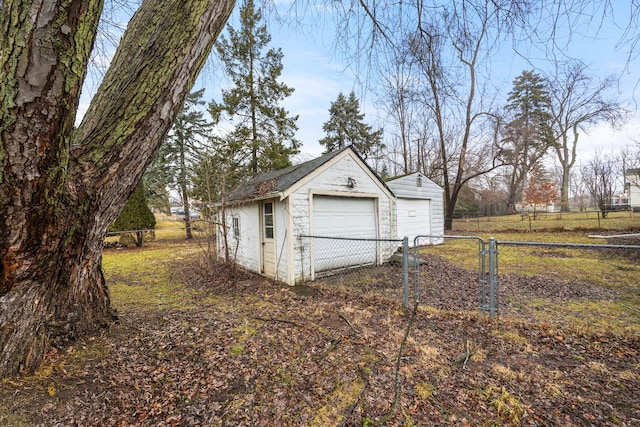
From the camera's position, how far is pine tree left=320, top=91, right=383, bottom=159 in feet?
68.3

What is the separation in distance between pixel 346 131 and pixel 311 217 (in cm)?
1621

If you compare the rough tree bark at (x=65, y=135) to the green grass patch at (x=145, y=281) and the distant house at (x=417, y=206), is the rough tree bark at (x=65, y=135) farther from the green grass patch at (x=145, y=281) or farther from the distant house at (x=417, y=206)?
the distant house at (x=417, y=206)

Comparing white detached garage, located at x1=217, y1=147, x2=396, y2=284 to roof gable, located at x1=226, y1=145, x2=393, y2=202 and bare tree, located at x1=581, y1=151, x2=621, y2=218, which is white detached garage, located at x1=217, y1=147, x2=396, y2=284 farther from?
bare tree, located at x1=581, y1=151, x2=621, y2=218

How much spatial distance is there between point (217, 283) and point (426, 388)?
5.02m

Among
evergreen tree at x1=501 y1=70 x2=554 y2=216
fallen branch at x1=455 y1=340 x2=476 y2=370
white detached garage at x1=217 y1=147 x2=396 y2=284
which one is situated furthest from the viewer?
evergreen tree at x1=501 y1=70 x2=554 y2=216

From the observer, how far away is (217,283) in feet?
20.4

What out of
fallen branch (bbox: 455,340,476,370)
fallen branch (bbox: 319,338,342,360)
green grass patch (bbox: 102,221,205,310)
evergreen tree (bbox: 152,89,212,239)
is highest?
evergreen tree (bbox: 152,89,212,239)

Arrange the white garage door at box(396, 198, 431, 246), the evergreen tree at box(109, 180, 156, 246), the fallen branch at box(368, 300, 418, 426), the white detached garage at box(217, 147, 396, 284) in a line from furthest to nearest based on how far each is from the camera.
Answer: the evergreen tree at box(109, 180, 156, 246) < the white garage door at box(396, 198, 431, 246) < the white detached garage at box(217, 147, 396, 284) < the fallen branch at box(368, 300, 418, 426)

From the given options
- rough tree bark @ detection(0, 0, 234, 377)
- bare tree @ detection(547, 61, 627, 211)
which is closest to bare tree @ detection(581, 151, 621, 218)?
bare tree @ detection(547, 61, 627, 211)

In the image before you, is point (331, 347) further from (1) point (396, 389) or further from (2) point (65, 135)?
(2) point (65, 135)

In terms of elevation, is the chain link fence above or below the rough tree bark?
Answer: below

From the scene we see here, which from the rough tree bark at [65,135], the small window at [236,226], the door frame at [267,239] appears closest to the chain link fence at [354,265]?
A: the door frame at [267,239]

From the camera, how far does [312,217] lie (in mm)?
6504

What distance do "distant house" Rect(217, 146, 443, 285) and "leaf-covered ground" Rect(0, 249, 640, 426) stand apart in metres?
2.13
